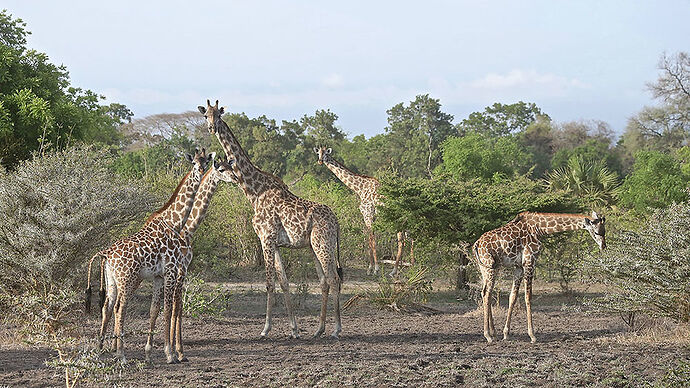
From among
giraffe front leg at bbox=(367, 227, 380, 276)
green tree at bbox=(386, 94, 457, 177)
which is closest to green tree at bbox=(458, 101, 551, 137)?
green tree at bbox=(386, 94, 457, 177)

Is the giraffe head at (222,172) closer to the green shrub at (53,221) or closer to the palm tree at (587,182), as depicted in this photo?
the green shrub at (53,221)

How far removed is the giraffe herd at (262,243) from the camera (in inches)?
316

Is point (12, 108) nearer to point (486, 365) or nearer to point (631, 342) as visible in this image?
point (486, 365)

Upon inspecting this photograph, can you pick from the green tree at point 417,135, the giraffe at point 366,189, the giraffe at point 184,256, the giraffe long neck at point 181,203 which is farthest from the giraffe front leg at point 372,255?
the green tree at point 417,135

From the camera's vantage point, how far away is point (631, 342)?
9.56m

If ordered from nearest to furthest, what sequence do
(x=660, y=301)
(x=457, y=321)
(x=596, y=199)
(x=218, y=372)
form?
(x=218, y=372)
(x=660, y=301)
(x=457, y=321)
(x=596, y=199)

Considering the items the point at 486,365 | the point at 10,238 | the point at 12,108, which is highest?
the point at 12,108

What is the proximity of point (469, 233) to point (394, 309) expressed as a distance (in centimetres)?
260

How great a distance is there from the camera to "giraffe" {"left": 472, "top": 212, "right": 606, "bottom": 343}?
9.88m

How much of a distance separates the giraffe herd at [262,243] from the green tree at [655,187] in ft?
34.2

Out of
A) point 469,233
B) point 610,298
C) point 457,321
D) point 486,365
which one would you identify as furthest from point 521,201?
point 486,365

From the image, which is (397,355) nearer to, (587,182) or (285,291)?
(285,291)

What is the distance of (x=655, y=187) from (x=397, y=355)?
14744mm

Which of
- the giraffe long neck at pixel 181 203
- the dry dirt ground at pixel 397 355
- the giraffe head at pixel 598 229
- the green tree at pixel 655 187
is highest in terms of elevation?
the green tree at pixel 655 187
